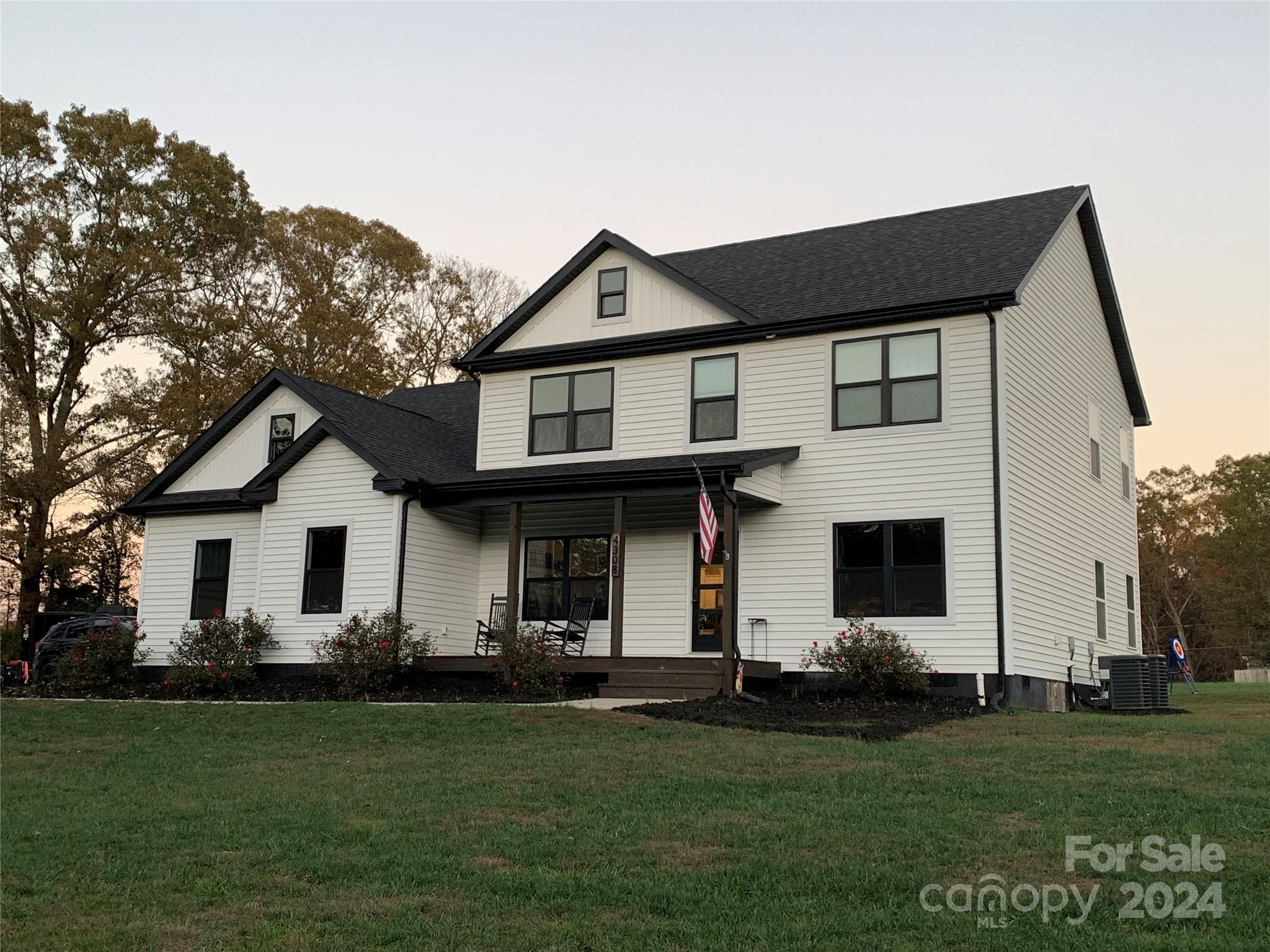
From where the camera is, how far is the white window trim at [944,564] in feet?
58.2

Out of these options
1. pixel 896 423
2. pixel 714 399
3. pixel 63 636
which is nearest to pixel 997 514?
pixel 896 423

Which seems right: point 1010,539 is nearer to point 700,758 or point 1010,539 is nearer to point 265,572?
point 700,758

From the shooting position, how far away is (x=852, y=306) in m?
19.1

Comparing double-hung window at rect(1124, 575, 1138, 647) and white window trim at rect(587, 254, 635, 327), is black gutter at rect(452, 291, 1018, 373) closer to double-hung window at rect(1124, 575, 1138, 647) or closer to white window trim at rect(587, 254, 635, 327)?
white window trim at rect(587, 254, 635, 327)

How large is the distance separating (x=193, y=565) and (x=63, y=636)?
7.37 m

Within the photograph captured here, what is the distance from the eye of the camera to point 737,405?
65.7ft

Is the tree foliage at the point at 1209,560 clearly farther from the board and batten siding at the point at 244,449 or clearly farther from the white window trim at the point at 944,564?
the board and batten siding at the point at 244,449

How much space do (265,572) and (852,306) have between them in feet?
36.1

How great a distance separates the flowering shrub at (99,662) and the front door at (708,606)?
10.5 metres

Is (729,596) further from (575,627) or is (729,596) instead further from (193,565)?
(193,565)

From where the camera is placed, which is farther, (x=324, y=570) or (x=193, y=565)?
(x=193, y=565)

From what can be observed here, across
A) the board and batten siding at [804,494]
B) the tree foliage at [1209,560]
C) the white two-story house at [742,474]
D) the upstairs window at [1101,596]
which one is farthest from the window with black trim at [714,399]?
the tree foliage at [1209,560]

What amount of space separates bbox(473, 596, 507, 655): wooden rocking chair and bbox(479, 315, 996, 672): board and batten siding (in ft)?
1.14

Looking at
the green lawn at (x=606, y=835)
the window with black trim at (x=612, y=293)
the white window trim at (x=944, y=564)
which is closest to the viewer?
the green lawn at (x=606, y=835)
